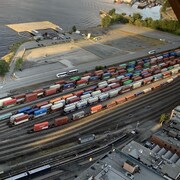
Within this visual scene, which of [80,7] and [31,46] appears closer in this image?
[31,46]

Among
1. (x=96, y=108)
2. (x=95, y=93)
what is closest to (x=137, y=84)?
(x=95, y=93)

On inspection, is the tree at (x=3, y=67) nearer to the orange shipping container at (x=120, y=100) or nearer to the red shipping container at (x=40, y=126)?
the red shipping container at (x=40, y=126)

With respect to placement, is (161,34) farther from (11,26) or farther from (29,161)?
(29,161)

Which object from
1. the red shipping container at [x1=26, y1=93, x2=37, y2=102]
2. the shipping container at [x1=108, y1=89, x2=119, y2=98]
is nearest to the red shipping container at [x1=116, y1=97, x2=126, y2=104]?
the shipping container at [x1=108, y1=89, x2=119, y2=98]

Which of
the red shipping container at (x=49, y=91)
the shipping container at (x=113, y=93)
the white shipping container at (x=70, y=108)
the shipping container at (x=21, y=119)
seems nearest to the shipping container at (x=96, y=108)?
the white shipping container at (x=70, y=108)

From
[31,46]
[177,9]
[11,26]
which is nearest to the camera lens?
[177,9]

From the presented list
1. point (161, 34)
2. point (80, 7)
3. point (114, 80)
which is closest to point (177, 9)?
point (114, 80)
